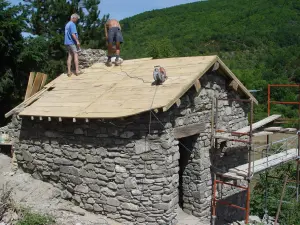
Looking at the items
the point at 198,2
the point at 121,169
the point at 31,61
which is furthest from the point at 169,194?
the point at 198,2

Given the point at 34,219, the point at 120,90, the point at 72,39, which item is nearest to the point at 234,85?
the point at 120,90

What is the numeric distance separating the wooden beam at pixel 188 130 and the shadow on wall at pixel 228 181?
2.40ft

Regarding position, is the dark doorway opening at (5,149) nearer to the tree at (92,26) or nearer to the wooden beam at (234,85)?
the wooden beam at (234,85)

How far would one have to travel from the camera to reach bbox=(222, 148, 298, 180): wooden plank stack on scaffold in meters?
7.47

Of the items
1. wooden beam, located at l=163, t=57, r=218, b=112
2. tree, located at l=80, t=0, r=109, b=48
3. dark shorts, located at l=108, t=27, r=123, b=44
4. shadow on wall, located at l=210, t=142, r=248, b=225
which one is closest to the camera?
wooden beam, located at l=163, t=57, r=218, b=112

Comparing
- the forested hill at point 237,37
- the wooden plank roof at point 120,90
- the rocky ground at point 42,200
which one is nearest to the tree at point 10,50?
the wooden plank roof at point 120,90

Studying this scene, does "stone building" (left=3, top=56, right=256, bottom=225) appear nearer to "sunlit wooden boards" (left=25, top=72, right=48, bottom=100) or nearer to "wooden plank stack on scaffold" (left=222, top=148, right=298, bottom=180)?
"wooden plank stack on scaffold" (left=222, top=148, right=298, bottom=180)

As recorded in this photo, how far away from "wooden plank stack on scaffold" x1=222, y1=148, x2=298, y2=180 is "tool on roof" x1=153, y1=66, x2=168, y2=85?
94.8 inches

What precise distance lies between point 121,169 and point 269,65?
33682mm

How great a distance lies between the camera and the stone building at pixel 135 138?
6.98 metres

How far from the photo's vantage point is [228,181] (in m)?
8.87

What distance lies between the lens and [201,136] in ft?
26.2

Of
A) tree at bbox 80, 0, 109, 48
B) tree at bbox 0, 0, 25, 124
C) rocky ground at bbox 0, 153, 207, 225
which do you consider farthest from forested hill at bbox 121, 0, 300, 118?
rocky ground at bbox 0, 153, 207, 225

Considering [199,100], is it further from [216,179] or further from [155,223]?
[155,223]
